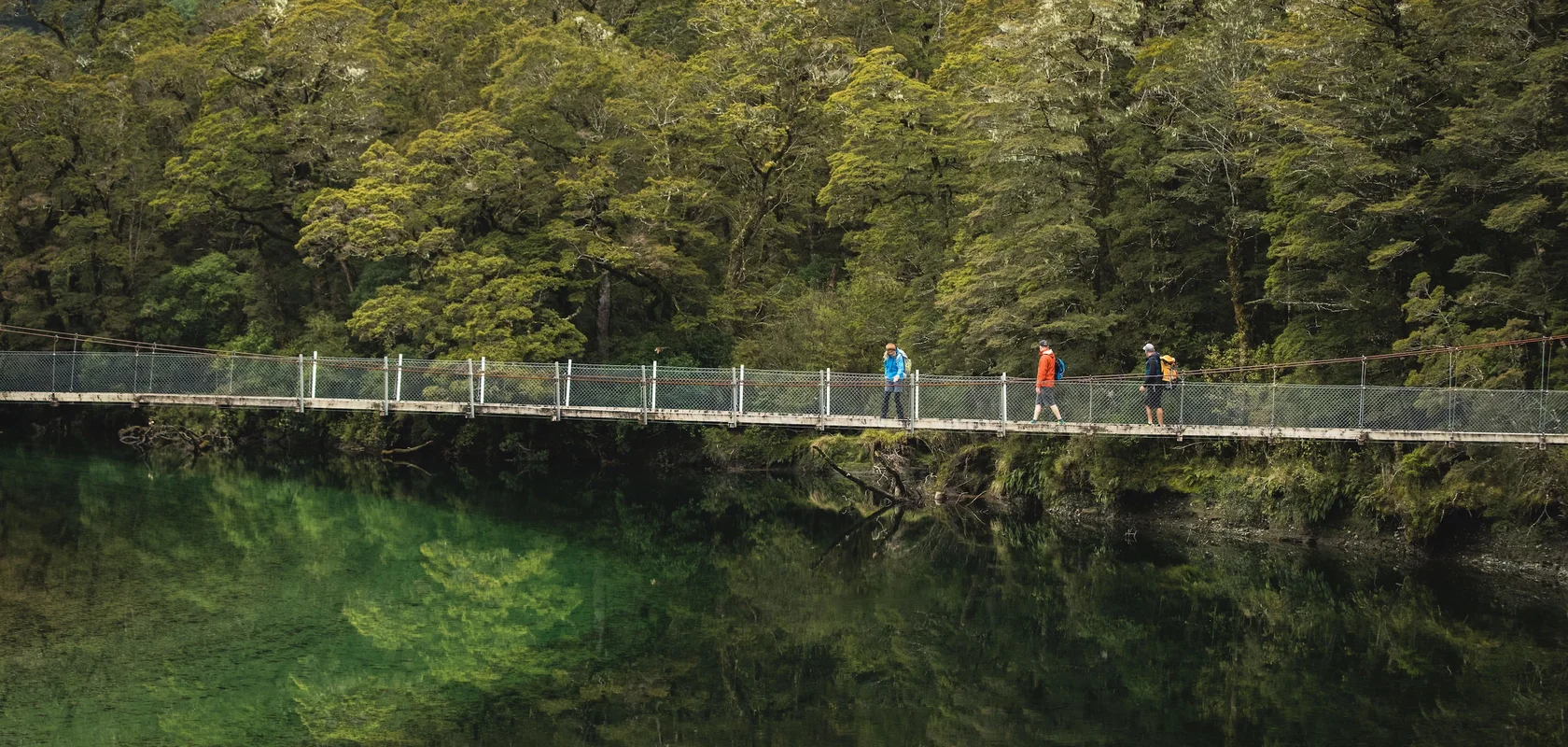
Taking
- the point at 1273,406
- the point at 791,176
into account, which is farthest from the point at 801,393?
the point at 791,176

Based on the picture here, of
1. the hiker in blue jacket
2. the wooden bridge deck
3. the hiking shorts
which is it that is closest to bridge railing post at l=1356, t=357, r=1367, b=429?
the wooden bridge deck

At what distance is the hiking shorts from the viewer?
809 inches

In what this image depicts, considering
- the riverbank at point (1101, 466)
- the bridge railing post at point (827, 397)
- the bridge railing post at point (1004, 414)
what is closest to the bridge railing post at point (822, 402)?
the bridge railing post at point (827, 397)

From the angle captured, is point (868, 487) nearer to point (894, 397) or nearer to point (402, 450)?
point (894, 397)

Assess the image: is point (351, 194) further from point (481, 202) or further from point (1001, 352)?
point (1001, 352)

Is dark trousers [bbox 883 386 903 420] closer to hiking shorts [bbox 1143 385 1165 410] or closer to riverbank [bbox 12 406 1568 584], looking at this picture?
hiking shorts [bbox 1143 385 1165 410]

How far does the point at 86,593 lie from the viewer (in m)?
18.4

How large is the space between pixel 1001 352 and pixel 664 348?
37.1ft

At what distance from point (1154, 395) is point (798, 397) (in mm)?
6150

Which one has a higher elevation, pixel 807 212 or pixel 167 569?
pixel 807 212

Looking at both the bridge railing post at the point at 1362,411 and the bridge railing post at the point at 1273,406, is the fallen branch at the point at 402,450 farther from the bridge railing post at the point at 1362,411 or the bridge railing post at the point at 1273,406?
the bridge railing post at the point at 1362,411

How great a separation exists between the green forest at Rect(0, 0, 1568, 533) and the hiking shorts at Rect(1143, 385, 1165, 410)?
141 inches

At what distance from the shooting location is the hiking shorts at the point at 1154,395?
2055 cm

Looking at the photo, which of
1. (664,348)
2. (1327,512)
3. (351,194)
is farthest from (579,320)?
(1327,512)
